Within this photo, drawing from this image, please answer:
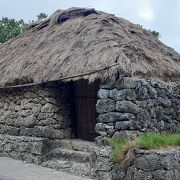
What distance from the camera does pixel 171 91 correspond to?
8.78 m

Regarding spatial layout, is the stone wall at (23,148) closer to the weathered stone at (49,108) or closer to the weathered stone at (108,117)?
the weathered stone at (49,108)

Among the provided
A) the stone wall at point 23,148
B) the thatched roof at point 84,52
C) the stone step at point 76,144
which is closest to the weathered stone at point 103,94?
the thatched roof at point 84,52

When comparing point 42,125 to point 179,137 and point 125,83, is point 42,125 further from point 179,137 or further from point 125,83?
point 179,137

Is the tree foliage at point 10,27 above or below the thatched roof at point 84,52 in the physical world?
above

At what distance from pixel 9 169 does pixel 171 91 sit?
3802 millimetres

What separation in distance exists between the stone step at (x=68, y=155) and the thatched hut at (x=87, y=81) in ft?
1.39

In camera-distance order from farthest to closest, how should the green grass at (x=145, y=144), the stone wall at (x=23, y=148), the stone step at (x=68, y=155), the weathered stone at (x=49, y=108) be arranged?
1. the weathered stone at (x=49, y=108)
2. the stone wall at (x=23, y=148)
3. the stone step at (x=68, y=155)
4. the green grass at (x=145, y=144)

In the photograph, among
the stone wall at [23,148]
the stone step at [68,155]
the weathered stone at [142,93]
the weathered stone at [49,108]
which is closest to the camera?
the weathered stone at [142,93]

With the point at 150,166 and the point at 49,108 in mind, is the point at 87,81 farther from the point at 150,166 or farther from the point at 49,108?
the point at 150,166

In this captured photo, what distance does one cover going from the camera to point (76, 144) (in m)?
8.80

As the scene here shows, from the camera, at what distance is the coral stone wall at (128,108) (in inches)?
304

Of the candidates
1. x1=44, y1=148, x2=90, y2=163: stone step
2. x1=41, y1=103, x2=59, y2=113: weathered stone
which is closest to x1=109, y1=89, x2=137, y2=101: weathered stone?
x1=44, y1=148, x2=90, y2=163: stone step

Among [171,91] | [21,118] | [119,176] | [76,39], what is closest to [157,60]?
[171,91]

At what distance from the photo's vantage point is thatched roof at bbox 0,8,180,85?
8094 millimetres
